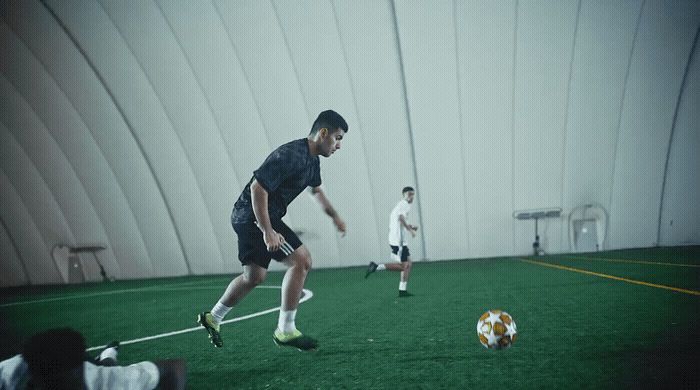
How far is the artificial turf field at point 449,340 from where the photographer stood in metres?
2.76

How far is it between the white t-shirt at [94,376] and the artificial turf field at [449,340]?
2.70 feet

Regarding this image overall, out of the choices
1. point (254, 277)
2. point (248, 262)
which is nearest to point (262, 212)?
point (248, 262)

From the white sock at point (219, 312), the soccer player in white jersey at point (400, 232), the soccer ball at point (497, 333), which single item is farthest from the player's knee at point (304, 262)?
the soccer player in white jersey at point (400, 232)

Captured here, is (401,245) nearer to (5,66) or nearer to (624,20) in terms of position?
(624,20)

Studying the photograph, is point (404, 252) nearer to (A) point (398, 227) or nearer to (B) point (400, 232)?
(B) point (400, 232)

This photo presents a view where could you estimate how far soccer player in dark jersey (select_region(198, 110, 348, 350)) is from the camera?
12.5ft

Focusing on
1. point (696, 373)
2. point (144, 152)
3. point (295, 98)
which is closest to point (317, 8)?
point (295, 98)

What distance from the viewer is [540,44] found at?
16.7 m

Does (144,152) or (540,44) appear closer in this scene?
(540,44)

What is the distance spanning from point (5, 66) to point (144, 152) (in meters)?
6.42

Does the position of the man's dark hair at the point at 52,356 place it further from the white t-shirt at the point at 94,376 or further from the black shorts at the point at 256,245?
the black shorts at the point at 256,245

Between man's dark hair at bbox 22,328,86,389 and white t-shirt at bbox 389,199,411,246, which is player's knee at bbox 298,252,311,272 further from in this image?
white t-shirt at bbox 389,199,411,246

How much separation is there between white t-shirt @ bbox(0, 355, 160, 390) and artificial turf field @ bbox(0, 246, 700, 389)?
82 centimetres

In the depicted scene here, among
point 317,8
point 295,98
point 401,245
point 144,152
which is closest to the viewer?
point 401,245
